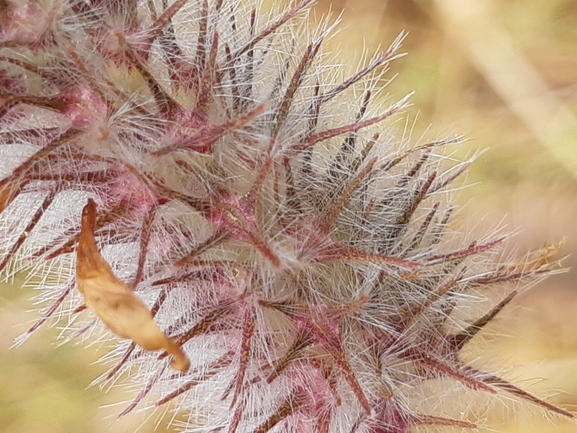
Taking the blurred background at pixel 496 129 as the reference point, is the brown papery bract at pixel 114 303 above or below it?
below

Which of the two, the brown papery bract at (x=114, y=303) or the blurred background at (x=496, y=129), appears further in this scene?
the blurred background at (x=496, y=129)

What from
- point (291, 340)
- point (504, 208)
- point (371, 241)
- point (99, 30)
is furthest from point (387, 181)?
point (504, 208)

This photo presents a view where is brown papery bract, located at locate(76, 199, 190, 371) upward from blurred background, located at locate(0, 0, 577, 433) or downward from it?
downward

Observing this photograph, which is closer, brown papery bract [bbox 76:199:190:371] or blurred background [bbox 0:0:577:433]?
brown papery bract [bbox 76:199:190:371]

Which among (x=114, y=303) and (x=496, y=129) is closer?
(x=114, y=303)

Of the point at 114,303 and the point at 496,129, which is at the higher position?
the point at 496,129
